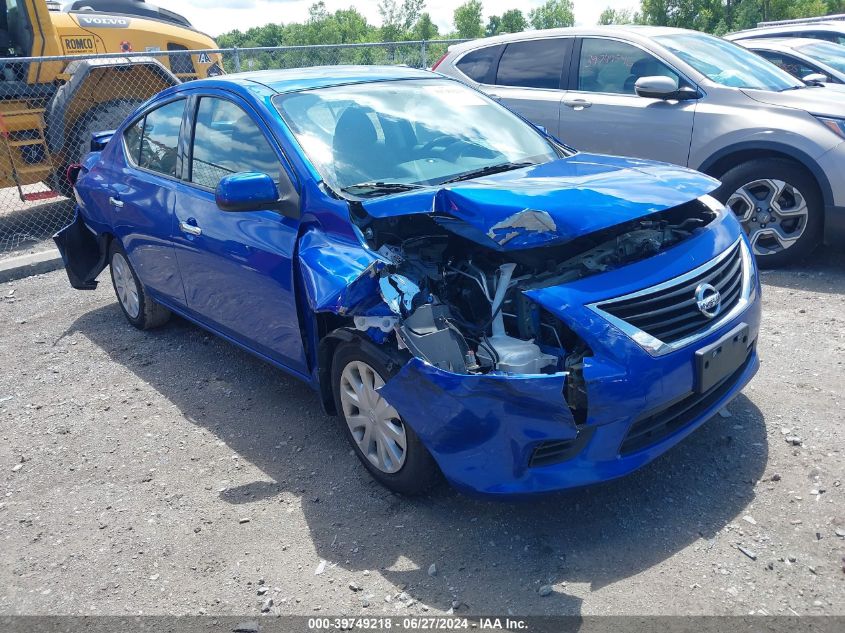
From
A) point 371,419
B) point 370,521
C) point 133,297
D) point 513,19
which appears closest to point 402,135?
point 371,419

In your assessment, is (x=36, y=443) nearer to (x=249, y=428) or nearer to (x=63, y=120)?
(x=249, y=428)

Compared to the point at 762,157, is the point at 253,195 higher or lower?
higher

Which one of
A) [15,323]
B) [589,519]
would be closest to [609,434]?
[589,519]

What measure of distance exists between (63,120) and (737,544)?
8745 millimetres

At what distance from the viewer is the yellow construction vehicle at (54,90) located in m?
8.72

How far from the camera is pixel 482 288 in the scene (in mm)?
3059

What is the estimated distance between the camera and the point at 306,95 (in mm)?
4012

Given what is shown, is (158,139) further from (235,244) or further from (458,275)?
(458,275)

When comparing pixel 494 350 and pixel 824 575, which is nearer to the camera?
pixel 824 575

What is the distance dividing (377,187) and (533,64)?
429 cm

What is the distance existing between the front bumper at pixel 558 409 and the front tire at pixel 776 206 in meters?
3.21

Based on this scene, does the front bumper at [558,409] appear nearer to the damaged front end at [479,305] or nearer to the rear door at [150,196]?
the damaged front end at [479,305]

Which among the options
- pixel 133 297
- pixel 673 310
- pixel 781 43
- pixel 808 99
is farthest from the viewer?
pixel 781 43

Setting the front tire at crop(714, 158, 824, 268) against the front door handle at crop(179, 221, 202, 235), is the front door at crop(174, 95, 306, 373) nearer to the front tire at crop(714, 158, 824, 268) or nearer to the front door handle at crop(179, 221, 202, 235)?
the front door handle at crop(179, 221, 202, 235)
